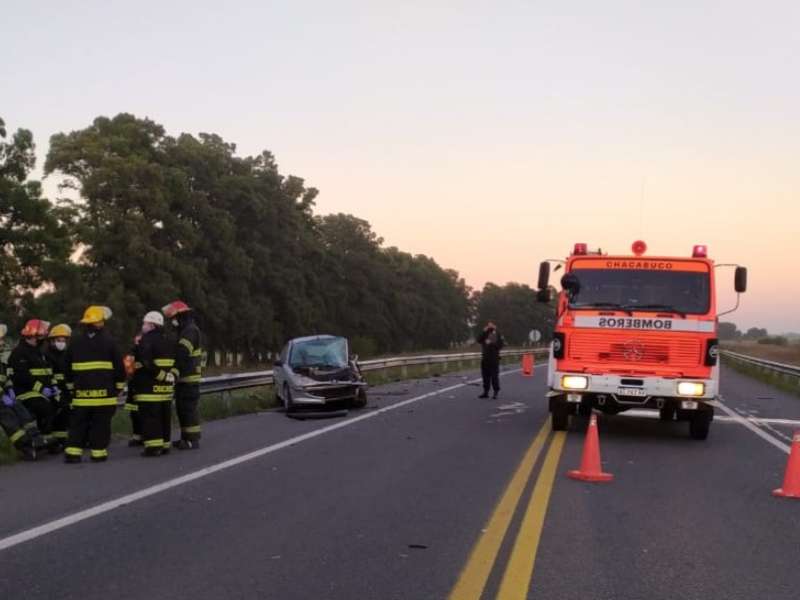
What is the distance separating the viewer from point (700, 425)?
41.2 feet

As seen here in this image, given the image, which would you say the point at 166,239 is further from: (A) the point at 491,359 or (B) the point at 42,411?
(B) the point at 42,411

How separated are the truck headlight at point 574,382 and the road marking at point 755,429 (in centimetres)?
207

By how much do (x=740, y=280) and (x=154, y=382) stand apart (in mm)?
8343

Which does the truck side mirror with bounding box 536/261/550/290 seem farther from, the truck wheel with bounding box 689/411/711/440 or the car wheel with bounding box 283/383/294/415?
the car wheel with bounding box 283/383/294/415

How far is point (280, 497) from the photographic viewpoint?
7941 millimetres

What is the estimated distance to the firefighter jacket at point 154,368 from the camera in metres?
10.6

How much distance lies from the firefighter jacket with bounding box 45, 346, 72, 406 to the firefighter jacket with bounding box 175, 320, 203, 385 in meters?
1.38

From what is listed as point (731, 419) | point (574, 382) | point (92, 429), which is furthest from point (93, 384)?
point (731, 419)

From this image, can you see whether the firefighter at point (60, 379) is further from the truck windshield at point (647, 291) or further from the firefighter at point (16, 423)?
the truck windshield at point (647, 291)

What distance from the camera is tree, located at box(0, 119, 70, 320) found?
40.2m

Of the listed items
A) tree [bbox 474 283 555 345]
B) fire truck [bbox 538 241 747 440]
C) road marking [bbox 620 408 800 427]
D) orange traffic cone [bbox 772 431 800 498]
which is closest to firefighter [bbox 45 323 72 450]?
fire truck [bbox 538 241 747 440]

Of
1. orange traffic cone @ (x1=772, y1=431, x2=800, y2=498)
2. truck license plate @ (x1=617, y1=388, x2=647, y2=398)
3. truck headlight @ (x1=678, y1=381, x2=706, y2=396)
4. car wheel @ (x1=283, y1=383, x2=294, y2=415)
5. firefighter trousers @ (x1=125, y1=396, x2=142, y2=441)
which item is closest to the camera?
orange traffic cone @ (x1=772, y1=431, x2=800, y2=498)

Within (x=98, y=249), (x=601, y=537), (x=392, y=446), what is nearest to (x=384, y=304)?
(x=98, y=249)

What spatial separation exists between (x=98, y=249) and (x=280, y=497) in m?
36.6
